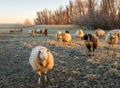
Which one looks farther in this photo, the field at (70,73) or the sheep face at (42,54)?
the field at (70,73)

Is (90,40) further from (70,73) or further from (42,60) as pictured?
(42,60)

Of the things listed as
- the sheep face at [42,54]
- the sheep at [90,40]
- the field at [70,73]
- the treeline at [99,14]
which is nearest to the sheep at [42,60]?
the sheep face at [42,54]

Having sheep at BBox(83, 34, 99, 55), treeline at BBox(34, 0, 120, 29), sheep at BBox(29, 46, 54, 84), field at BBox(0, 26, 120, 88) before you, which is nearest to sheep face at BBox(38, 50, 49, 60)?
sheep at BBox(29, 46, 54, 84)

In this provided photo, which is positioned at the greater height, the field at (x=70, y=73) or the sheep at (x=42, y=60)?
the sheep at (x=42, y=60)

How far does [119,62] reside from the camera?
38.0ft

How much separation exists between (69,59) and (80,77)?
10.9ft

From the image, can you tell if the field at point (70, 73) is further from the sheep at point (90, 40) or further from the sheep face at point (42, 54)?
the sheep face at point (42, 54)

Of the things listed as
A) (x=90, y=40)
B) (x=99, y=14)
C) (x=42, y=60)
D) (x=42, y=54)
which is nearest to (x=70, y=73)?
(x=42, y=60)

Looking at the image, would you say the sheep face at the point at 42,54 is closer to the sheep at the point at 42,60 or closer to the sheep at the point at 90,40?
the sheep at the point at 42,60

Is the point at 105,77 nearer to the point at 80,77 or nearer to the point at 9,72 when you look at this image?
the point at 80,77

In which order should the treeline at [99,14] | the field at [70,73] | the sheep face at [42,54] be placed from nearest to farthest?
the sheep face at [42,54] < the field at [70,73] < the treeline at [99,14]

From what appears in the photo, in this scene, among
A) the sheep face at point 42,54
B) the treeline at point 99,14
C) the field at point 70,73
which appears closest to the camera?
the sheep face at point 42,54

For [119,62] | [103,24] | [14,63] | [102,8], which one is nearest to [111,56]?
[119,62]

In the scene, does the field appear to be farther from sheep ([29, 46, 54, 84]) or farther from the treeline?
the treeline
